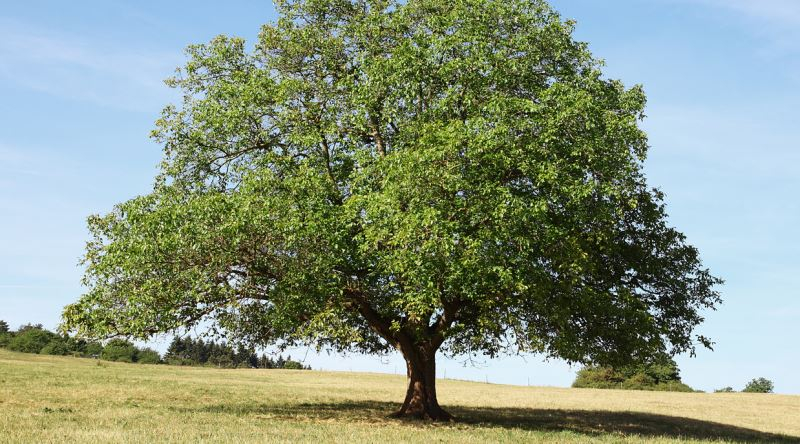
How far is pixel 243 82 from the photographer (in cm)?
3316

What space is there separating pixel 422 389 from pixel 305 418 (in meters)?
6.17

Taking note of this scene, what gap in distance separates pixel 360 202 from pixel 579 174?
9129 mm

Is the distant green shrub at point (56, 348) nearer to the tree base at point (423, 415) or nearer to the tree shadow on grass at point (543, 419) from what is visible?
the tree shadow on grass at point (543, 419)

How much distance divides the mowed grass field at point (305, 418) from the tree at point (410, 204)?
3757 millimetres

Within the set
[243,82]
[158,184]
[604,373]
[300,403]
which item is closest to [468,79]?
[243,82]

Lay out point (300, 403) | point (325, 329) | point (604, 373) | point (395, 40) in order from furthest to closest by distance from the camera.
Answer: point (604, 373), point (300, 403), point (395, 40), point (325, 329)

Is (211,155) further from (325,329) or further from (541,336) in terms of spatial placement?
(541,336)

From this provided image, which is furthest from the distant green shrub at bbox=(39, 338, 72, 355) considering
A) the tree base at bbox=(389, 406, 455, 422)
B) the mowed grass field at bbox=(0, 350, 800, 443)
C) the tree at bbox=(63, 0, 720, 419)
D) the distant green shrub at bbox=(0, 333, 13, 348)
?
the tree base at bbox=(389, 406, 455, 422)

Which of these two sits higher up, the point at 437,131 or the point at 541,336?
the point at 437,131

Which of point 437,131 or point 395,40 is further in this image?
point 395,40

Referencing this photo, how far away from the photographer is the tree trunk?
3400cm

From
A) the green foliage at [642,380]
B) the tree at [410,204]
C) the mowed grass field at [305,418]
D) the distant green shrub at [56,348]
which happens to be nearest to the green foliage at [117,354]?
the distant green shrub at [56,348]

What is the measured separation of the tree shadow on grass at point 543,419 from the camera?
3262 centimetres

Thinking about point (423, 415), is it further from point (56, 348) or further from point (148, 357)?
point (148, 357)
